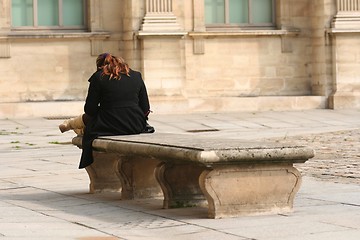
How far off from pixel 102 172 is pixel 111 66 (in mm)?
1331

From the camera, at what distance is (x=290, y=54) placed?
2820 centimetres

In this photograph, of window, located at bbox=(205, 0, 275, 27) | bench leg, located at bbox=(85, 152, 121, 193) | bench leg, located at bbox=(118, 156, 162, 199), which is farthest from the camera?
window, located at bbox=(205, 0, 275, 27)

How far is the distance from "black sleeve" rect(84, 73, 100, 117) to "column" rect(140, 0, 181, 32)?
14.4 meters

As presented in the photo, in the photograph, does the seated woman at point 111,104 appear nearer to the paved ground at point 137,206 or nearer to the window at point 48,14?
the paved ground at point 137,206

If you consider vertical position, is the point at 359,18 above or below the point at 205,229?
above

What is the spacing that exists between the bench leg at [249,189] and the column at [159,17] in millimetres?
16325

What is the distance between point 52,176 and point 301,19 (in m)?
15.1

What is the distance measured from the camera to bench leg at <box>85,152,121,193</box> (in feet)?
40.5

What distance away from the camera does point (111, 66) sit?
1175 cm

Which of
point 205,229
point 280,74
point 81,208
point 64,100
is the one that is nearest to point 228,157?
point 205,229

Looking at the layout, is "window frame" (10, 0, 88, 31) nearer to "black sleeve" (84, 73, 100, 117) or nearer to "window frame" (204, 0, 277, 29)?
"window frame" (204, 0, 277, 29)

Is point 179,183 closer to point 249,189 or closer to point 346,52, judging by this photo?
point 249,189

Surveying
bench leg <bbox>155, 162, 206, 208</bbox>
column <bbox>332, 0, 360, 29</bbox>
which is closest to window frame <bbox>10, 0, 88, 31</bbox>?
column <bbox>332, 0, 360, 29</bbox>

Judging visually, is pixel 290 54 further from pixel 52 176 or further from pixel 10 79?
pixel 52 176
